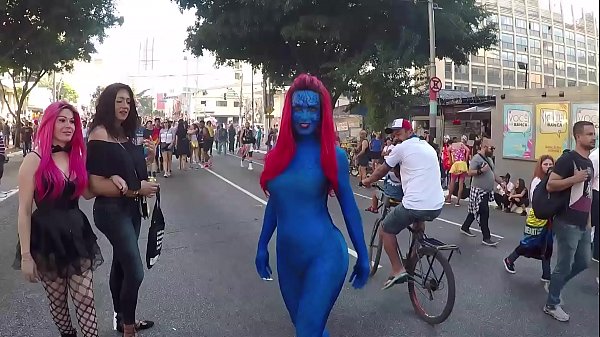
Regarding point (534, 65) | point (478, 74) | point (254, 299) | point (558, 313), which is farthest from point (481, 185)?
point (478, 74)

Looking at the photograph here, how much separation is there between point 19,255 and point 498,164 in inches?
478

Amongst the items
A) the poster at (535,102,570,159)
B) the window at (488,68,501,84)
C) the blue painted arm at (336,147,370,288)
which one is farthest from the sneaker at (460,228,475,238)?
the window at (488,68,501,84)

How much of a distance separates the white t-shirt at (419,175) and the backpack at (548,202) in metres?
0.76

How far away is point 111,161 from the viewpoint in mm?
3641

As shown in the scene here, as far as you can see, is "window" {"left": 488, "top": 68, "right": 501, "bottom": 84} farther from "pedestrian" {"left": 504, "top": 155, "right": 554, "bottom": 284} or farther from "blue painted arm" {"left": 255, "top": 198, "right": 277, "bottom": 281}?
"blue painted arm" {"left": 255, "top": 198, "right": 277, "bottom": 281}

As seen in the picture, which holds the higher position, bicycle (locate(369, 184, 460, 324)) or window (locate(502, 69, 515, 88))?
window (locate(502, 69, 515, 88))

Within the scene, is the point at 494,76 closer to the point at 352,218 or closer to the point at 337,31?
the point at 337,31

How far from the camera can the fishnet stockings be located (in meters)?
3.34

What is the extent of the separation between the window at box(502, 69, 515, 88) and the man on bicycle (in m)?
76.0

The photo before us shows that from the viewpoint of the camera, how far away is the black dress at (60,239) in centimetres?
320

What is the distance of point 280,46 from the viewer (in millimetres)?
24078

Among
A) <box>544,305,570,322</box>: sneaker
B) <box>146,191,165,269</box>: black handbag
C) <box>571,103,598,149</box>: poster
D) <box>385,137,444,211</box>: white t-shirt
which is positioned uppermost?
<box>571,103,598,149</box>: poster

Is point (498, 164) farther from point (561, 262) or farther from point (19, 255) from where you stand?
point (19, 255)

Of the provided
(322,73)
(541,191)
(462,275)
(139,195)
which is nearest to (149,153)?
(139,195)
